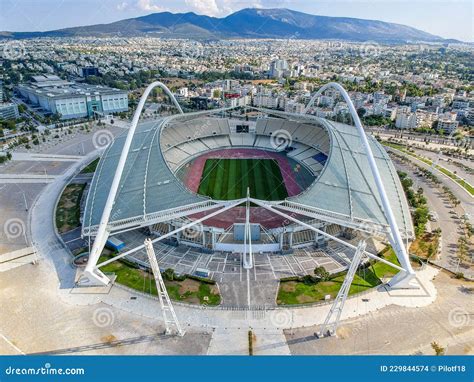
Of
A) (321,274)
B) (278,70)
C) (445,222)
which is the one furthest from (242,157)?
(278,70)

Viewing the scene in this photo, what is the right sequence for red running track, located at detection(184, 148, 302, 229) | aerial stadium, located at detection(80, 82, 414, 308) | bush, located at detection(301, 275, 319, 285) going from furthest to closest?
red running track, located at detection(184, 148, 302, 229), aerial stadium, located at detection(80, 82, 414, 308), bush, located at detection(301, 275, 319, 285)

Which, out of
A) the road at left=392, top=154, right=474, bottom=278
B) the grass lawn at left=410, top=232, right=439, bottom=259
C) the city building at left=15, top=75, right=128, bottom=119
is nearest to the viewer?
the road at left=392, top=154, right=474, bottom=278

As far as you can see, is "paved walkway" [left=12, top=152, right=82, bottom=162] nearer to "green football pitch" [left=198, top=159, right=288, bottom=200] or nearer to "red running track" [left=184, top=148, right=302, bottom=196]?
"red running track" [left=184, top=148, right=302, bottom=196]

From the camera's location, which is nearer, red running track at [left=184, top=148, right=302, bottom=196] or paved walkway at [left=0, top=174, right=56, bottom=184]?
red running track at [left=184, top=148, right=302, bottom=196]

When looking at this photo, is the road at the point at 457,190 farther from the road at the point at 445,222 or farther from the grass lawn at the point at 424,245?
the grass lawn at the point at 424,245

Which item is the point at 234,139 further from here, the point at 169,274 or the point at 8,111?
the point at 8,111

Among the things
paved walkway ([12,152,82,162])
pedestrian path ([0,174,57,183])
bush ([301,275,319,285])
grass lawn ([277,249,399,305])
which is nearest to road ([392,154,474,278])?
grass lawn ([277,249,399,305])
